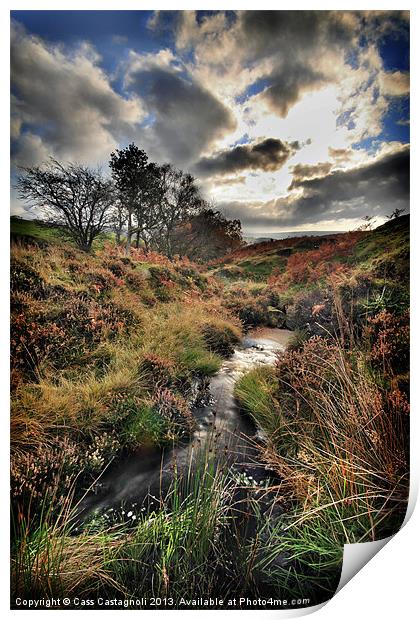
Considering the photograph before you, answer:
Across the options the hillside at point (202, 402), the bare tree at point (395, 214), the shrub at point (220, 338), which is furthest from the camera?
the shrub at point (220, 338)

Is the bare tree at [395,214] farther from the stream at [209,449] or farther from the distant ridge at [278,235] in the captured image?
the stream at [209,449]

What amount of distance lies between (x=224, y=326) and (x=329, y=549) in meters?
1.79

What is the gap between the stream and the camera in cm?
238

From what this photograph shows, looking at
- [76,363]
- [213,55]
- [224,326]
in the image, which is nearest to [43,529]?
[76,363]

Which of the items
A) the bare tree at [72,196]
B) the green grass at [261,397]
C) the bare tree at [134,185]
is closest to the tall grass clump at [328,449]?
the green grass at [261,397]

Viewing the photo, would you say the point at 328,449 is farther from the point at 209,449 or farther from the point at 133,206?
the point at 133,206

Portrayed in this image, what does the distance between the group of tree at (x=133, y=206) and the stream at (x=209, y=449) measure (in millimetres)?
943

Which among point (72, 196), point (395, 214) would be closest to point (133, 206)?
point (72, 196)

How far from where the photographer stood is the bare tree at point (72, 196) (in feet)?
8.71

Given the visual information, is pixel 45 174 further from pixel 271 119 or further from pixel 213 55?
pixel 271 119

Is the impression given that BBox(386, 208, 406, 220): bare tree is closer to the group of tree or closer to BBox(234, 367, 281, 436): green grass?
the group of tree

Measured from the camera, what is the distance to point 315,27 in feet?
8.46

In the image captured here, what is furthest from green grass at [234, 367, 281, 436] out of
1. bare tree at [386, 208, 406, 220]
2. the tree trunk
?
bare tree at [386, 208, 406, 220]

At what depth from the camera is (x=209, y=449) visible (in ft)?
8.24
